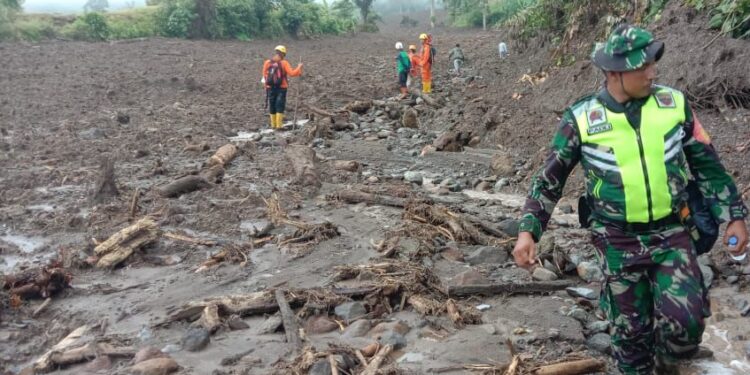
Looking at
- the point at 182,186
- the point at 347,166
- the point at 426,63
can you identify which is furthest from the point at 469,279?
Answer: the point at 426,63

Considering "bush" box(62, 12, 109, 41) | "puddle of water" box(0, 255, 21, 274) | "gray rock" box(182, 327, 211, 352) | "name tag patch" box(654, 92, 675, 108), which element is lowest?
"puddle of water" box(0, 255, 21, 274)

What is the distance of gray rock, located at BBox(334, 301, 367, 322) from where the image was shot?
4836 mm

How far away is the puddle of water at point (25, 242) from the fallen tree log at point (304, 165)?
127 inches

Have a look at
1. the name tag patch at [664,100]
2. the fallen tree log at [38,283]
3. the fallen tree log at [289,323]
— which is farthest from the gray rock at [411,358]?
the fallen tree log at [38,283]

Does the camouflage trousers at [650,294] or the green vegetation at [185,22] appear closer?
the camouflage trousers at [650,294]

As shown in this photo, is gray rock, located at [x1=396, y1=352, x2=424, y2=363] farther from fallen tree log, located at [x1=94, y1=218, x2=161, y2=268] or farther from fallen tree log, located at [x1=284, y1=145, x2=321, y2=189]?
fallen tree log, located at [x1=284, y1=145, x2=321, y2=189]

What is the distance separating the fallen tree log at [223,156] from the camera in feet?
33.2

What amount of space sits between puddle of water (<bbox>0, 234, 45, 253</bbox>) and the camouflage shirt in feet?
18.3

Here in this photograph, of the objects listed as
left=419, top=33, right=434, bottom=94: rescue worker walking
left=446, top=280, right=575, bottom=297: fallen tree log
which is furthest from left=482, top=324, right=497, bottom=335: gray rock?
left=419, top=33, right=434, bottom=94: rescue worker walking

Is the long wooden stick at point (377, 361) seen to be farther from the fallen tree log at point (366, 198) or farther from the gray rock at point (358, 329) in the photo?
the fallen tree log at point (366, 198)

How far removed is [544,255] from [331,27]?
38629 millimetres

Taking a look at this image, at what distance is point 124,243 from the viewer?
6.50 m

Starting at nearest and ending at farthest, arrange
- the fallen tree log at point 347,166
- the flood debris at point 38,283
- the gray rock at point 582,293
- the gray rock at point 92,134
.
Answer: the gray rock at point 582,293 < the flood debris at point 38,283 < the fallen tree log at point 347,166 < the gray rock at point 92,134

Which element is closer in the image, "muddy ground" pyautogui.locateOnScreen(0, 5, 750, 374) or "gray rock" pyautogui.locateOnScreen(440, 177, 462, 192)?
"muddy ground" pyautogui.locateOnScreen(0, 5, 750, 374)
